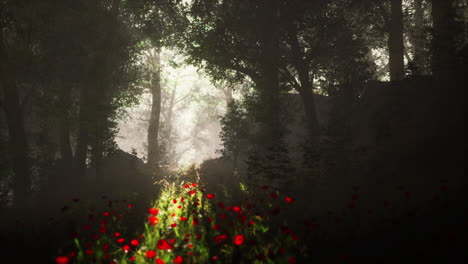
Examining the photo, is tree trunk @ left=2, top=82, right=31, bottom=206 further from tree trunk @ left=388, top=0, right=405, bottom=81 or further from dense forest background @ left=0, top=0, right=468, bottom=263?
tree trunk @ left=388, top=0, right=405, bottom=81

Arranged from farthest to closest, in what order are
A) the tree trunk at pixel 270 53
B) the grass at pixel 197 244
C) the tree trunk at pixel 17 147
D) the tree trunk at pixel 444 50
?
1. the tree trunk at pixel 270 53
2. the tree trunk at pixel 17 147
3. the tree trunk at pixel 444 50
4. the grass at pixel 197 244

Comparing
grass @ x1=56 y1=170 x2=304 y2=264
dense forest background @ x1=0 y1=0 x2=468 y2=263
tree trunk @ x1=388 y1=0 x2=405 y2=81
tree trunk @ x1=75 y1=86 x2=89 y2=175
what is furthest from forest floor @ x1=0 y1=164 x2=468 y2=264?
tree trunk @ x1=388 y1=0 x2=405 y2=81

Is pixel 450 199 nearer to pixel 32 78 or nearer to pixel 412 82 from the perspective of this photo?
pixel 412 82

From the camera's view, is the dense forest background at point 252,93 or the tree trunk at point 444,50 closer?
the dense forest background at point 252,93

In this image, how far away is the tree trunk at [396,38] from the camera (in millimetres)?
18922

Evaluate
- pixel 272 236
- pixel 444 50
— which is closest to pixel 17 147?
pixel 272 236

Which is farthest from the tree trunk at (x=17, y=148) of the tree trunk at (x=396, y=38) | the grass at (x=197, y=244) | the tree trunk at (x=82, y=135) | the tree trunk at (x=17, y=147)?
the tree trunk at (x=396, y=38)

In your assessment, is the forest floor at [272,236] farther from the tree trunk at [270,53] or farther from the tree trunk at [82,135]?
the tree trunk at [270,53]

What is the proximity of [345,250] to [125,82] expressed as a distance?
1733 cm

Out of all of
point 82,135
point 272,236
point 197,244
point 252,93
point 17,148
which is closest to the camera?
point 197,244

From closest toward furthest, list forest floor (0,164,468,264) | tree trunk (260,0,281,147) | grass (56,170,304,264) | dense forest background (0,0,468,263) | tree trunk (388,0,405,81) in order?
grass (56,170,304,264) < forest floor (0,164,468,264) < dense forest background (0,0,468,263) < tree trunk (260,0,281,147) < tree trunk (388,0,405,81)

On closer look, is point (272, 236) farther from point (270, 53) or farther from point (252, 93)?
point (270, 53)

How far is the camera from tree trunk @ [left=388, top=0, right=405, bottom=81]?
1892cm

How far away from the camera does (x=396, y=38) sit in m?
19.1
